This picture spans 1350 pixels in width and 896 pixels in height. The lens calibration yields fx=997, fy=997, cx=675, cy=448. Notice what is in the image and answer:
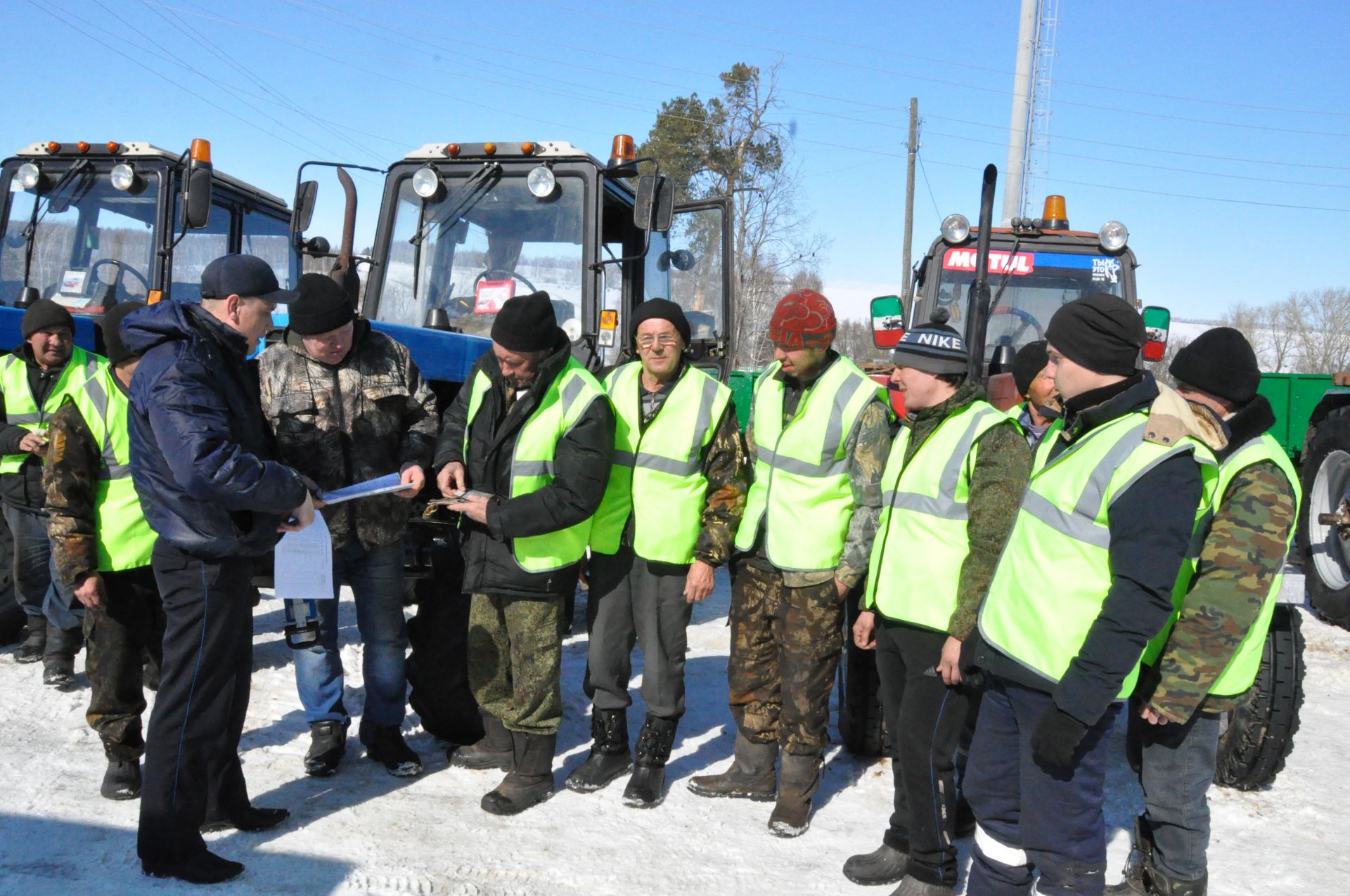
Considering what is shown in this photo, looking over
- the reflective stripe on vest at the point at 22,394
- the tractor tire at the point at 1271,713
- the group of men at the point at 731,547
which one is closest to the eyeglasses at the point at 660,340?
the group of men at the point at 731,547

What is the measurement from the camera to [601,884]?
3.16m

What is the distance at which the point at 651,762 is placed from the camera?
3.82 m

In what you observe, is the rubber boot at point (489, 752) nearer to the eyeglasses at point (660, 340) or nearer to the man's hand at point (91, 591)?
the man's hand at point (91, 591)

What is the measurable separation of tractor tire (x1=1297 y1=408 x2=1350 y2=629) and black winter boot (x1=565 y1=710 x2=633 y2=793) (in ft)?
16.0

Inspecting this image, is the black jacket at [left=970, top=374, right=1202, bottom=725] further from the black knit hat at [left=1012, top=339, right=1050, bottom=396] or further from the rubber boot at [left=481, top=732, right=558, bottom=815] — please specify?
the black knit hat at [left=1012, top=339, right=1050, bottom=396]

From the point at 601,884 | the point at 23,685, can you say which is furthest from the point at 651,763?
the point at 23,685

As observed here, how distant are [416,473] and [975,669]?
2033 mm

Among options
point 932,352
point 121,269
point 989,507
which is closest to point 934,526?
point 989,507

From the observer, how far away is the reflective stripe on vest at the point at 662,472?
377 cm

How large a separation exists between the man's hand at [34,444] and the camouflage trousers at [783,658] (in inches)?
133

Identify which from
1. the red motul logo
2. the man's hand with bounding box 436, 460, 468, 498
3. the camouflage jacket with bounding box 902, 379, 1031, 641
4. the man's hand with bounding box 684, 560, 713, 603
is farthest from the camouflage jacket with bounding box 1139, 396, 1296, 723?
the red motul logo

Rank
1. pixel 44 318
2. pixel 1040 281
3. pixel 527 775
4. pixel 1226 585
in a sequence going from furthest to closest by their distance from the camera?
pixel 1040 281, pixel 44 318, pixel 527 775, pixel 1226 585

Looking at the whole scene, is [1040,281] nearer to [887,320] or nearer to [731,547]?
[887,320]

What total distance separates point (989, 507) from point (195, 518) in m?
2.35
